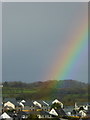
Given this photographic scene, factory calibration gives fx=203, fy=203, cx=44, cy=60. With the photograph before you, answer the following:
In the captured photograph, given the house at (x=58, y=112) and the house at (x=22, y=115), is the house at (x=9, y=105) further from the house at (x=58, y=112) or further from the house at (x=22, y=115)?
the house at (x=58, y=112)

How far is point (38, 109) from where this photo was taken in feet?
7.29

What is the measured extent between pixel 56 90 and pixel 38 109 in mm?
285

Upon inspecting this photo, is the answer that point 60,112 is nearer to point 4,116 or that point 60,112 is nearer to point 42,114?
point 42,114

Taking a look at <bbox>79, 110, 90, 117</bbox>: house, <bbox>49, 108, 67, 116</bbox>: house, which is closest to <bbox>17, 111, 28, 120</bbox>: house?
<bbox>49, 108, 67, 116</bbox>: house

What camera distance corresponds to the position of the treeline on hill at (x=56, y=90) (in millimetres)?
2189

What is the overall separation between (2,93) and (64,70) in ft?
2.46

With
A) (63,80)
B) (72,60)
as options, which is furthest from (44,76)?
(72,60)

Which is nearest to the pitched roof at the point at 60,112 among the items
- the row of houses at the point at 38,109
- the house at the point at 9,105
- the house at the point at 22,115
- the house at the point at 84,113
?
the row of houses at the point at 38,109

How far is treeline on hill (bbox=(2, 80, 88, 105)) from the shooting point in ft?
7.18

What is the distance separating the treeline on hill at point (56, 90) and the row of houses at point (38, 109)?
0.06 m

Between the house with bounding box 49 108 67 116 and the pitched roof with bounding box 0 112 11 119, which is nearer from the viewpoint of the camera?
the pitched roof with bounding box 0 112 11 119

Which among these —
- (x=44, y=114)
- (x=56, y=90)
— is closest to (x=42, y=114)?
(x=44, y=114)

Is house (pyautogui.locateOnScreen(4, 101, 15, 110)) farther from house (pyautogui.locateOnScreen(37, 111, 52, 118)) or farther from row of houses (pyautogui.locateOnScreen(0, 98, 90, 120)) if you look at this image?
house (pyautogui.locateOnScreen(37, 111, 52, 118))

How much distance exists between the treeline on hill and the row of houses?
0.19ft
